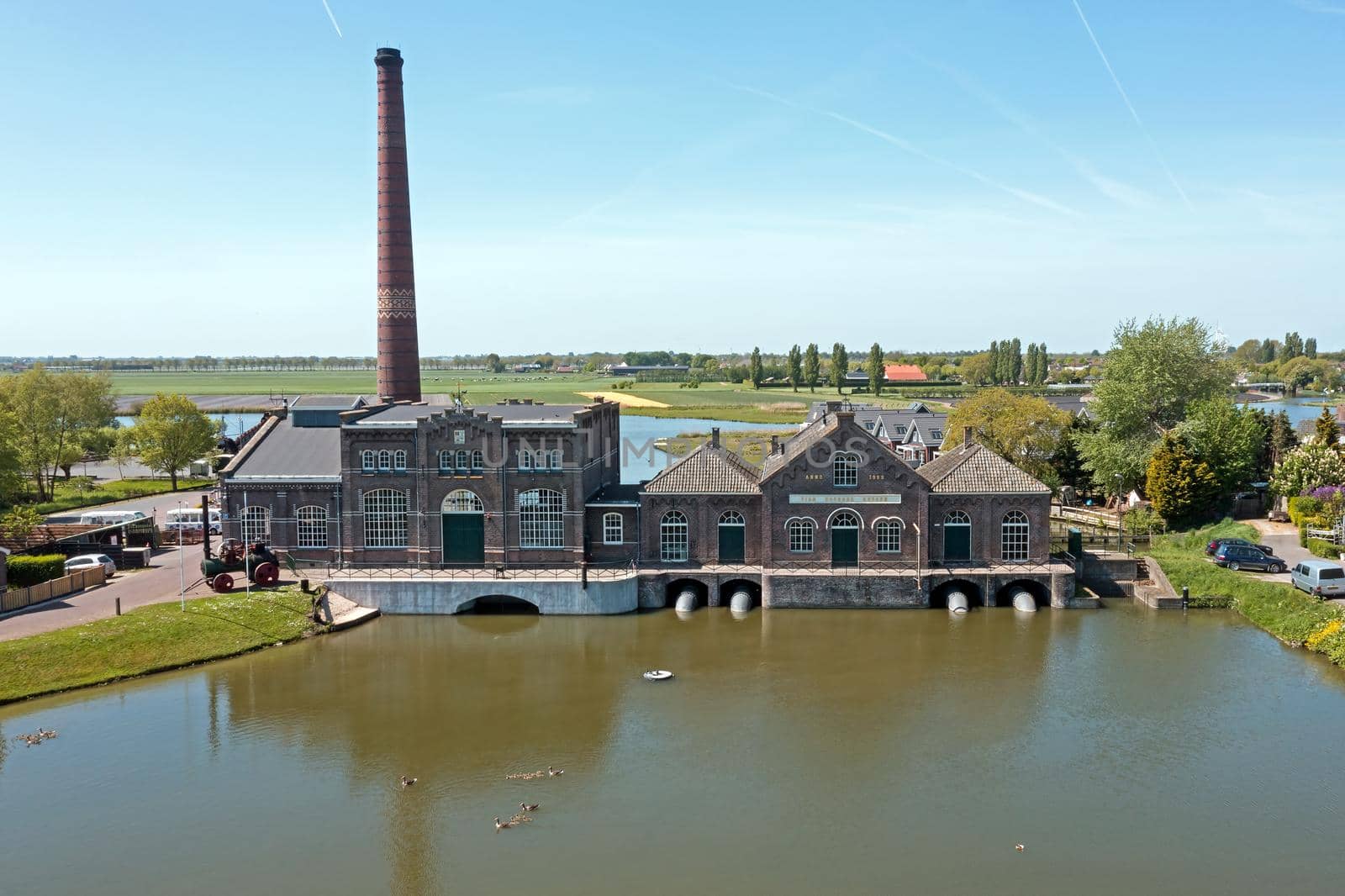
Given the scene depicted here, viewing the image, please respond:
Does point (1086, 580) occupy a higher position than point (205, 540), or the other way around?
point (205, 540)

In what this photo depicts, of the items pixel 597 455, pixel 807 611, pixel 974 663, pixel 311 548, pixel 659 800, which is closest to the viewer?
pixel 659 800

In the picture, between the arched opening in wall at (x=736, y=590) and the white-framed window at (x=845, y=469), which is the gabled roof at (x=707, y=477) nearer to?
the white-framed window at (x=845, y=469)

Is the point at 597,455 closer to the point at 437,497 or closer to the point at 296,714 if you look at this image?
the point at 437,497

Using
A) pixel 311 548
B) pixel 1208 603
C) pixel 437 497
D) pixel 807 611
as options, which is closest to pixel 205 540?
pixel 311 548

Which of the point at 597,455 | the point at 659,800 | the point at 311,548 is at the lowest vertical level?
the point at 659,800

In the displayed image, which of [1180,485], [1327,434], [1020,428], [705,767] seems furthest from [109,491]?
[1327,434]

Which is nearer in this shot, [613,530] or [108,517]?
[613,530]

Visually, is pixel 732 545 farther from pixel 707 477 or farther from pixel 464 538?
pixel 464 538

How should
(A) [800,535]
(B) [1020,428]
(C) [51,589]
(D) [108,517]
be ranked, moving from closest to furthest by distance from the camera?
(C) [51,589] < (A) [800,535] < (D) [108,517] < (B) [1020,428]
